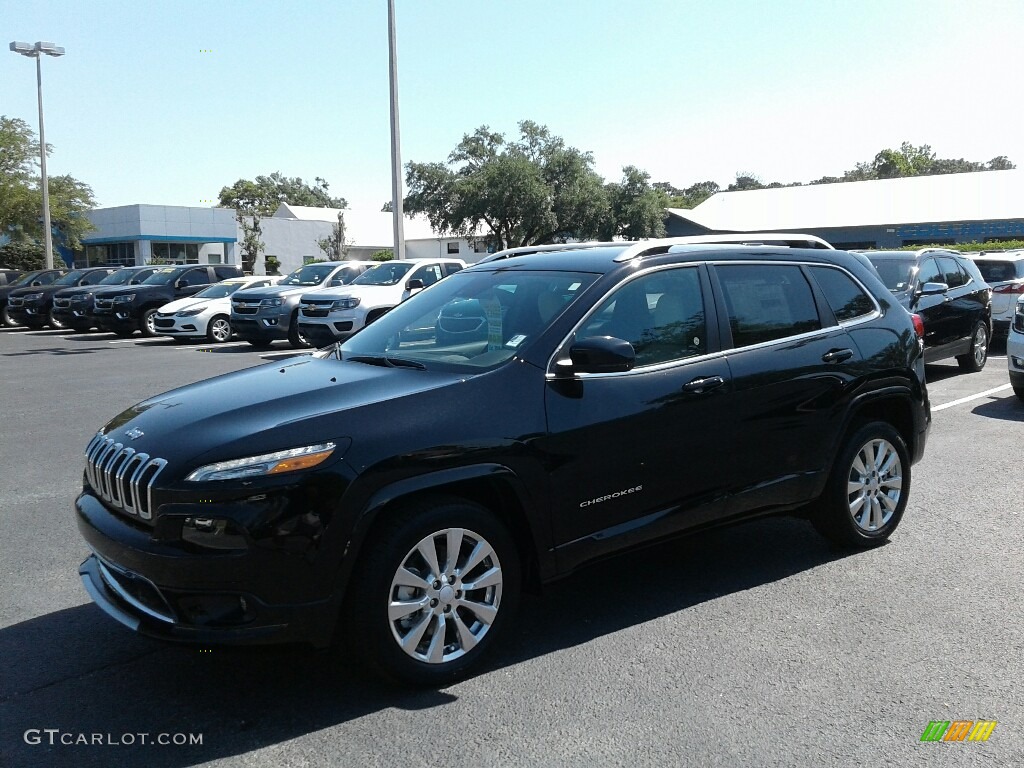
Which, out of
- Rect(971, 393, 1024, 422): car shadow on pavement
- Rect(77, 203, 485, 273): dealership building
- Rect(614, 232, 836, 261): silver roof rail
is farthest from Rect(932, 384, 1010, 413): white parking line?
Rect(77, 203, 485, 273): dealership building

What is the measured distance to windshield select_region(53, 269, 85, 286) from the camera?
28328 mm

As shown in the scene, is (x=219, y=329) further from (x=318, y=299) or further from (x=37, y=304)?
(x=37, y=304)

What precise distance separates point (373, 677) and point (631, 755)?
113 centimetres

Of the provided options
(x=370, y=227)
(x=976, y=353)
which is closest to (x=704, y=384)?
(x=976, y=353)

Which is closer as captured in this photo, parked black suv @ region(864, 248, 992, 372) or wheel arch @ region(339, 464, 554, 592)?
wheel arch @ region(339, 464, 554, 592)

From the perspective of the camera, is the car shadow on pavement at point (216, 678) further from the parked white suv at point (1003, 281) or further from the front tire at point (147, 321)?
the front tire at point (147, 321)

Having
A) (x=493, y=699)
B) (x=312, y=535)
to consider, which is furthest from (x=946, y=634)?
(x=312, y=535)

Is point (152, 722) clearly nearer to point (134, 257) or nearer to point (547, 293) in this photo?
point (547, 293)

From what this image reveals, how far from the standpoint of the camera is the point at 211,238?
59812 millimetres

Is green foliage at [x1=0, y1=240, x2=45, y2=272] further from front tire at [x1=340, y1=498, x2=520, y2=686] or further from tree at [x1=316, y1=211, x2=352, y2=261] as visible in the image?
front tire at [x1=340, y1=498, x2=520, y2=686]

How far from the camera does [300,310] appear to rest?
1788 centimetres

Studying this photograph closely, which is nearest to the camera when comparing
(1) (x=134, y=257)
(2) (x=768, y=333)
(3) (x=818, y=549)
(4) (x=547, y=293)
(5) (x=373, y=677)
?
(5) (x=373, y=677)

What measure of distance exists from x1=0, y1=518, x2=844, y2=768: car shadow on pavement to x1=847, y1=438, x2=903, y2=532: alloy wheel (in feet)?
2.12

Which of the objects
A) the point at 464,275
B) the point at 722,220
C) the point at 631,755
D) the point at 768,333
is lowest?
the point at 631,755
